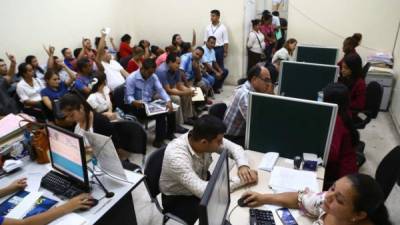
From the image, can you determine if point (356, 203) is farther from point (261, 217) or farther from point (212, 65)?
point (212, 65)

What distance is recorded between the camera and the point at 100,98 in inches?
140

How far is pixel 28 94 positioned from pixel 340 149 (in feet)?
12.9

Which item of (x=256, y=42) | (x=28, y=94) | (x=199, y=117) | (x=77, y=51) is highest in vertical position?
(x=256, y=42)

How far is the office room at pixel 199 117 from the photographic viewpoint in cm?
168

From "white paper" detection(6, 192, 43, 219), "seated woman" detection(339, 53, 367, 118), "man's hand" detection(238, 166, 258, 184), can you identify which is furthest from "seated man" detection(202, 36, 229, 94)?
"white paper" detection(6, 192, 43, 219)

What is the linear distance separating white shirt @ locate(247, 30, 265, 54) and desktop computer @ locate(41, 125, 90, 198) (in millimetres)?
5054

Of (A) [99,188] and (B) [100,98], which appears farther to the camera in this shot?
(B) [100,98]

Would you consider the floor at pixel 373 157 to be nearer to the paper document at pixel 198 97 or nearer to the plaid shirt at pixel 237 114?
the paper document at pixel 198 97

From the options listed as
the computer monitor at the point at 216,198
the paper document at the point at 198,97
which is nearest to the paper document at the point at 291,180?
the computer monitor at the point at 216,198

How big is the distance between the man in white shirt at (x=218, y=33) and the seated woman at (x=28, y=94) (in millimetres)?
3502

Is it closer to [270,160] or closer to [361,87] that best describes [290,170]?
[270,160]

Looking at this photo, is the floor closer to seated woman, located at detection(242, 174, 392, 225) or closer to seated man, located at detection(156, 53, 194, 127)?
seated man, located at detection(156, 53, 194, 127)

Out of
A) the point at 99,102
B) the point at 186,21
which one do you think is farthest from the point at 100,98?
the point at 186,21

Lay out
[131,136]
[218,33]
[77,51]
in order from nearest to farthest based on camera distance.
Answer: [131,136] → [77,51] → [218,33]
